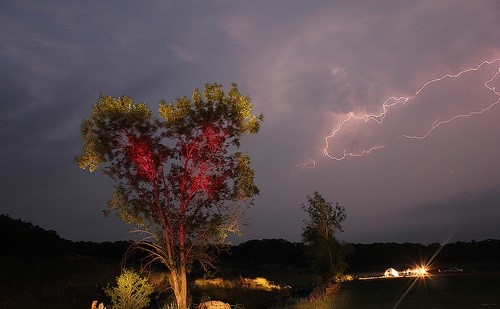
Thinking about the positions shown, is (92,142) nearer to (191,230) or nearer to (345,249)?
(191,230)

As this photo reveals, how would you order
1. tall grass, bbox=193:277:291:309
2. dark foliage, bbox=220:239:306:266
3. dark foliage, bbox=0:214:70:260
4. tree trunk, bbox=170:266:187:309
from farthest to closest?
dark foliage, bbox=220:239:306:266
dark foliage, bbox=0:214:70:260
tall grass, bbox=193:277:291:309
tree trunk, bbox=170:266:187:309

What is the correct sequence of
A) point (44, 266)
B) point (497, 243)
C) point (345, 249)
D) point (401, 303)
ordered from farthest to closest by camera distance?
point (497, 243) → point (345, 249) → point (44, 266) → point (401, 303)

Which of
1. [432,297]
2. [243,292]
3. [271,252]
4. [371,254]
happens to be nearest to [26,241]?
[243,292]

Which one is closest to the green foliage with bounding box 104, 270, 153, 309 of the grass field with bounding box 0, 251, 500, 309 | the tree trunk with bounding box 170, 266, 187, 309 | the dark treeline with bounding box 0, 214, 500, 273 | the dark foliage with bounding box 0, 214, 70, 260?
the tree trunk with bounding box 170, 266, 187, 309

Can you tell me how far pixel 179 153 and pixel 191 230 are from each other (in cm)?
360

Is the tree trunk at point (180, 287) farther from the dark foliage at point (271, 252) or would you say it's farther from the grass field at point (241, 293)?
the dark foliage at point (271, 252)

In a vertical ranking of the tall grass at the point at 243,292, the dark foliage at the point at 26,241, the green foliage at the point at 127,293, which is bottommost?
the tall grass at the point at 243,292

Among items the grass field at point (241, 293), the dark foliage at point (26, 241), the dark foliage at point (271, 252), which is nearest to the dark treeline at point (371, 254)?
the dark foliage at point (271, 252)

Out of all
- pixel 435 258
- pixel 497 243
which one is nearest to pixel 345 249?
pixel 435 258

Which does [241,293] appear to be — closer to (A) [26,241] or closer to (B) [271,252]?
(A) [26,241]

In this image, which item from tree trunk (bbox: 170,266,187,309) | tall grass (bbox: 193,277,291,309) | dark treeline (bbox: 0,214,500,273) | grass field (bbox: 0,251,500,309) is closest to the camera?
tree trunk (bbox: 170,266,187,309)

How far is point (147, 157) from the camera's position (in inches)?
899

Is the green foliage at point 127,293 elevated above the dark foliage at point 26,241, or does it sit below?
below

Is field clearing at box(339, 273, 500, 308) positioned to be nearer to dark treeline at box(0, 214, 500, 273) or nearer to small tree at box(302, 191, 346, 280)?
small tree at box(302, 191, 346, 280)
